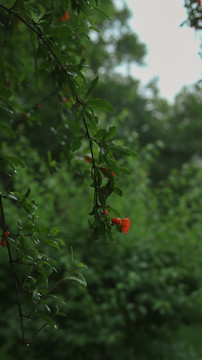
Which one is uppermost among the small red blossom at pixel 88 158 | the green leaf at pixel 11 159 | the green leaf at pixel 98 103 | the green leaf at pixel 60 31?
the small red blossom at pixel 88 158

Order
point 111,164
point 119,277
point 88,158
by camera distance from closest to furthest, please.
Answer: point 111,164
point 88,158
point 119,277

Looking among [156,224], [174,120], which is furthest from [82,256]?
[174,120]

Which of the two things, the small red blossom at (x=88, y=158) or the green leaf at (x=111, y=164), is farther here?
the small red blossom at (x=88, y=158)

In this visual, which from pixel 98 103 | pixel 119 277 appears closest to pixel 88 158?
pixel 98 103

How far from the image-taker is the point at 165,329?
11.2 ft

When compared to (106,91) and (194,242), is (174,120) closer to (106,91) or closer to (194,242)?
(106,91)

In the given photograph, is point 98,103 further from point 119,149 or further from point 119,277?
point 119,277

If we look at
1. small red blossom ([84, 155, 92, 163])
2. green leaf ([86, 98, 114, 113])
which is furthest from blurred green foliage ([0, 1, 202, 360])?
green leaf ([86, 98, 114, 113])

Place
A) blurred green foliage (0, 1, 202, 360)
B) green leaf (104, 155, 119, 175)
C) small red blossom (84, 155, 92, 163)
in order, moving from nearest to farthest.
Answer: green leaf (104, 155, 119, 175)
small red blossom (84, 155, 92, 163)
blurred green foliage (0, 1, 202, 360)

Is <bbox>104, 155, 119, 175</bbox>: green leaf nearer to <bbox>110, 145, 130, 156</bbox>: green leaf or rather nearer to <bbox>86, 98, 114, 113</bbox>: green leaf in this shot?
<bbox>110, 145, 130, 156</bbox>: green leaf

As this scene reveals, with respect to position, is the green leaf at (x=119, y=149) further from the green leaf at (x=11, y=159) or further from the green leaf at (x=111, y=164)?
the green leaf at (x=11, y=159)

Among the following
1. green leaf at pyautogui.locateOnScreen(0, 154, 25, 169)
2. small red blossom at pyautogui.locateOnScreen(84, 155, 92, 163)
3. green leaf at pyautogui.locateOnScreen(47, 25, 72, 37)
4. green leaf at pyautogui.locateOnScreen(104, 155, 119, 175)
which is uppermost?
small red blossom at pyautogui.locateOnScreen(84, 155, 92, 163)

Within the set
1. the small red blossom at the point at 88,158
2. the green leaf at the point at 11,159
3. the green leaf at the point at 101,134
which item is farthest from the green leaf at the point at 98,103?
the small red blossom at the point at 88,158

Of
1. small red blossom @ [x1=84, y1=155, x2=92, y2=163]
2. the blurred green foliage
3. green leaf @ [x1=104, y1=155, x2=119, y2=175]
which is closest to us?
green leaf @ [x1=104, y1=155, x2=119, y2=175]
